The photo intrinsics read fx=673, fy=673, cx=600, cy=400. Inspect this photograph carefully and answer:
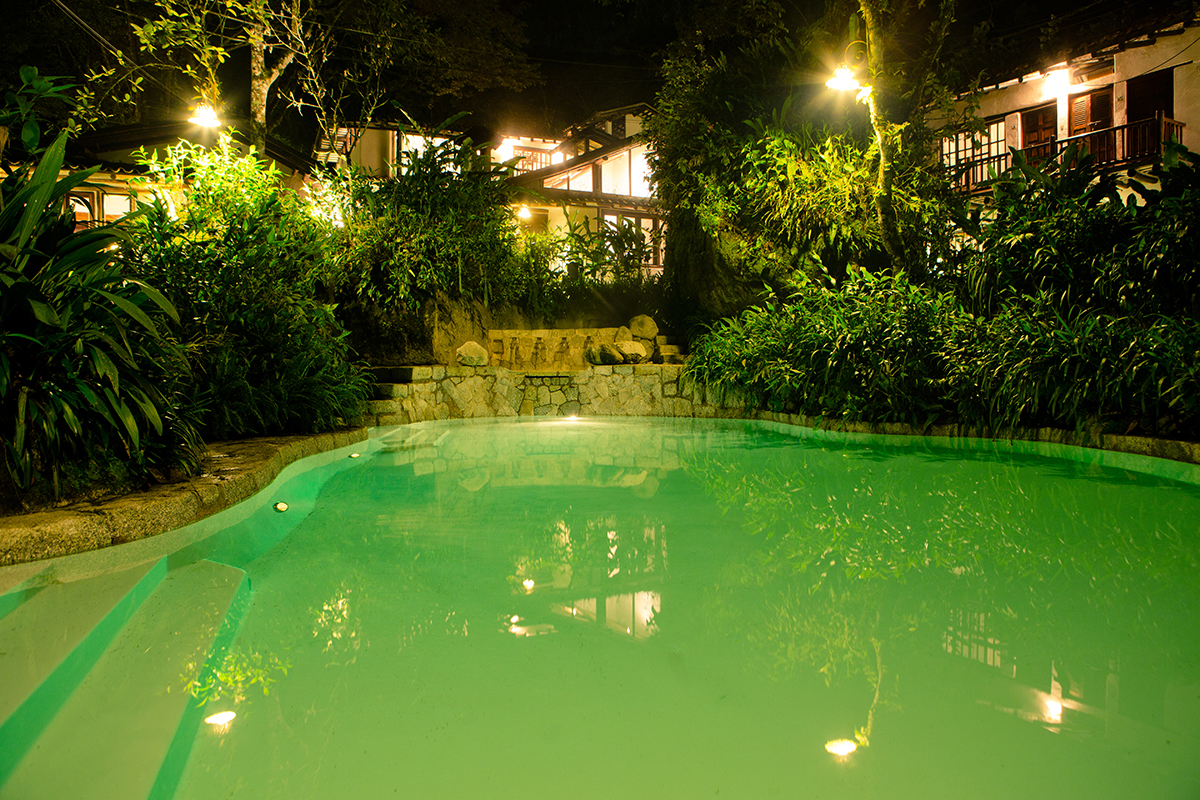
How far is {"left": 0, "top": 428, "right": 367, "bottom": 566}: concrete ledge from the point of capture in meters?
2.44

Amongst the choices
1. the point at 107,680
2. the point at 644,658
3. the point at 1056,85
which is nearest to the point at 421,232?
the point at 107,680

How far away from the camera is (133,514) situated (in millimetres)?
2799

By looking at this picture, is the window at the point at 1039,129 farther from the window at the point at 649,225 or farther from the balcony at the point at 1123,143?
the window at the point at 649,225

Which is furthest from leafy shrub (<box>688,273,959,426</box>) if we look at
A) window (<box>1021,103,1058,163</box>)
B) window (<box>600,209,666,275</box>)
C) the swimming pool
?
window (<box>1021,103,1058,163</box>)

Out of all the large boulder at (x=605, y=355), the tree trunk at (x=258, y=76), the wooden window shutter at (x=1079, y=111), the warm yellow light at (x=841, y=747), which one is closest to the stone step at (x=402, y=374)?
the large boulder at (x=605, y=355)

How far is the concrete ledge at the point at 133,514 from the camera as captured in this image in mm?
2438

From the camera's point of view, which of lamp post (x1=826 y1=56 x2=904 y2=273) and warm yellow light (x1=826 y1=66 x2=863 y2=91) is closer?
warm yellow light (x1=826 y1=66 x2=863 y2=91)

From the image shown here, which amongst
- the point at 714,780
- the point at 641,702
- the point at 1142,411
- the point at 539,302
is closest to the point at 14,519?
the point at 641,702

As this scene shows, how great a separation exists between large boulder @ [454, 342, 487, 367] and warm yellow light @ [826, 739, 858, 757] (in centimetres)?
870

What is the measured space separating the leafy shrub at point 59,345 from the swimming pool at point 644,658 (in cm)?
64

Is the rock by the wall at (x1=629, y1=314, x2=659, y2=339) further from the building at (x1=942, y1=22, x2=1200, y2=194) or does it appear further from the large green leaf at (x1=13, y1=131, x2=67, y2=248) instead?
the large green leaf at (x1=13, y1=131, x2=67, y2=248)

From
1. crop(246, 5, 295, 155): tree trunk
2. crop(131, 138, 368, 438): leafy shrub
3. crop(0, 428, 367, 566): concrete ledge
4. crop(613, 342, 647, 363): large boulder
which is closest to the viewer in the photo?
crop(0, 428, 367, 566): concrete ledge

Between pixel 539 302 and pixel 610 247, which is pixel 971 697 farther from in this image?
pixel 610 247

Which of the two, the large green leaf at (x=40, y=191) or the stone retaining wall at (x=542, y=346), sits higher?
the large green leaf at (x=40, y=191)
